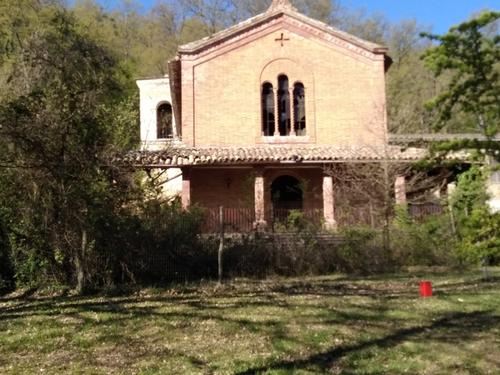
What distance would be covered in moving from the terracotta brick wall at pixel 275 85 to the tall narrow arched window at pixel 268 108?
1.19ft

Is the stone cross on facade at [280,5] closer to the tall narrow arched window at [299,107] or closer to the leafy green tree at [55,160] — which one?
the tall narrow arched window at [299,107]

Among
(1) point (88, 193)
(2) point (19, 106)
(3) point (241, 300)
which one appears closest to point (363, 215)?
(3) point (241, 300)

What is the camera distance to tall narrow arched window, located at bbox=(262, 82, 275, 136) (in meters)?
23.8

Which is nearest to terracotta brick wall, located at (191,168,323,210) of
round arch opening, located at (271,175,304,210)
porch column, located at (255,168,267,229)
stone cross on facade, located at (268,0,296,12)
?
round arch opening, located at (271,175,304,210)

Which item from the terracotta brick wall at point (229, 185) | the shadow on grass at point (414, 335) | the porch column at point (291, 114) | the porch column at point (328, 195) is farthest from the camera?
the porch column at point (291, 114)

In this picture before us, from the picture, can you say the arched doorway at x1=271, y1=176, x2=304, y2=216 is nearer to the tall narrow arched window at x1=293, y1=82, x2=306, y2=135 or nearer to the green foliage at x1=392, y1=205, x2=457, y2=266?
the tall narrow arched window at x1=293, y1=82, x2=306, y2=135

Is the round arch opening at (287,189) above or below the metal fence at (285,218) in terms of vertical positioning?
above

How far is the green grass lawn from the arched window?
1001 inches

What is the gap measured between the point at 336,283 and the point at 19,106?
740 cm

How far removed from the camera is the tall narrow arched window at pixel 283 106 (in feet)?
78.2

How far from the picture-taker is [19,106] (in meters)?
9.55

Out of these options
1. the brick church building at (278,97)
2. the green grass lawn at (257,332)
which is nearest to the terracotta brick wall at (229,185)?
the brick church building at (278,97)

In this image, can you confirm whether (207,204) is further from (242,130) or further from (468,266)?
(468,266)

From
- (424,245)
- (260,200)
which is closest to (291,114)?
(260,200)
